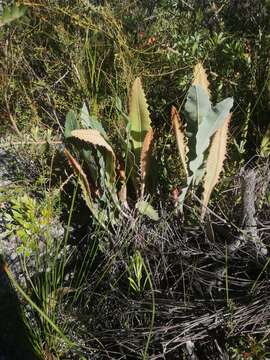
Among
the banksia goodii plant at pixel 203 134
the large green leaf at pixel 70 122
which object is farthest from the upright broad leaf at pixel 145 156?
the large green leaf at pixel 70 122

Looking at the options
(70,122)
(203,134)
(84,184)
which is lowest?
(84,184)

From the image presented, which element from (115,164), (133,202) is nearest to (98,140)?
(115,164)

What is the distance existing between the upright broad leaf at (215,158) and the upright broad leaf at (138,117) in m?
0.27

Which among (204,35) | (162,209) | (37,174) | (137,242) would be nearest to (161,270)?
(137,242)

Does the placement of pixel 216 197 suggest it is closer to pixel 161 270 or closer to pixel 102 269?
pixel 161 270

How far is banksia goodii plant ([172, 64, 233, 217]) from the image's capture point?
1.63 metres

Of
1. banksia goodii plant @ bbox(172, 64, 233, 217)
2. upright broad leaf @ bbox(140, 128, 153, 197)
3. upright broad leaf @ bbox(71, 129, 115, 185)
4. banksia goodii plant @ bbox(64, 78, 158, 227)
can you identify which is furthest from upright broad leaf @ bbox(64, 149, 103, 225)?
banksia goodii plant @ bbox(172, 64, 233, 217)

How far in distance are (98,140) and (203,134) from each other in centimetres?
40

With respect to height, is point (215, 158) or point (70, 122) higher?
point (70, 122)

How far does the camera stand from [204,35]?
8.68ft

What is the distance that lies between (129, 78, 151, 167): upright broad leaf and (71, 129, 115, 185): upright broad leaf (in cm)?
14

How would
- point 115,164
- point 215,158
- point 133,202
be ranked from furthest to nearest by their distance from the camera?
1. point 133,202
2. point 115,164
3. point 215,158

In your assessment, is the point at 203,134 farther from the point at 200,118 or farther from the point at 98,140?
the point at 98,140

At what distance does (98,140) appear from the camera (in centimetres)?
173
